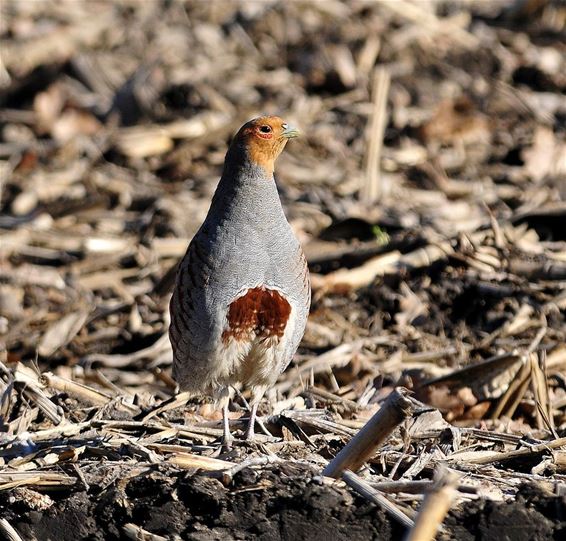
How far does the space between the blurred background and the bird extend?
72 cm

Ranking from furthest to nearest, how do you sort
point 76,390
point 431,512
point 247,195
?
point 76,390 < point 247,195 < point 431,512

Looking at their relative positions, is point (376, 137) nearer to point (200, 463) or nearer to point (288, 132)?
point (288, 132)

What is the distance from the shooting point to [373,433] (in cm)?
355

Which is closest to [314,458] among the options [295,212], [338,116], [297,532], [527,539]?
[297,532]

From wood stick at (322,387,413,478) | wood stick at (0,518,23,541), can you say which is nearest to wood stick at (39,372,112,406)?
wood stick at (0,518,23,541)

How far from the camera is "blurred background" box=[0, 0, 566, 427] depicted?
20.3 ft

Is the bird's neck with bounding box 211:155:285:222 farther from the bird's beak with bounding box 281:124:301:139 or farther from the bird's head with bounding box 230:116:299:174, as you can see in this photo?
the bird's beak with bounding box 281:124:301:139

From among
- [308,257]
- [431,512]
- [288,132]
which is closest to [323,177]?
[308,257]

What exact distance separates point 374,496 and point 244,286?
126 centimetres

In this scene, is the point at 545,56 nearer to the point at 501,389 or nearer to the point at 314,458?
the point at 501,389

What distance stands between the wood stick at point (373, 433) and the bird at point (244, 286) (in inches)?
31.4

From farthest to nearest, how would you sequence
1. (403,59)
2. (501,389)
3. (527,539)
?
(403,59) < (501,389) < (527,539)

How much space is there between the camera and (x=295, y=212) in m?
7.79

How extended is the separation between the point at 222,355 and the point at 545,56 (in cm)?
642
